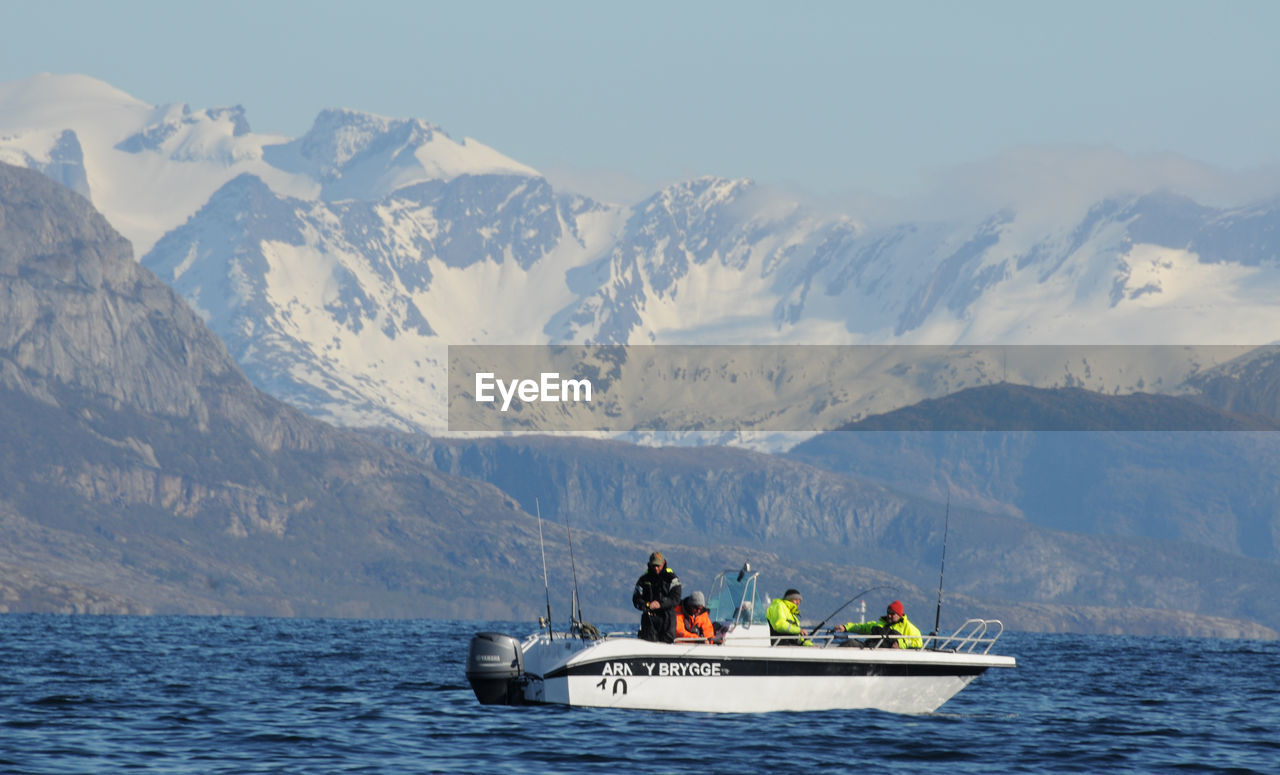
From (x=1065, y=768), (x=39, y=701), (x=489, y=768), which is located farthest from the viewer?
(x=39, y=701)

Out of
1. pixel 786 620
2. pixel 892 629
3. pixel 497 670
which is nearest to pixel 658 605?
pixel 786 620

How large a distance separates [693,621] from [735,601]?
8.50ft

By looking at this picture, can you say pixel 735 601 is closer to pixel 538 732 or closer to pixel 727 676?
pixel 727 676

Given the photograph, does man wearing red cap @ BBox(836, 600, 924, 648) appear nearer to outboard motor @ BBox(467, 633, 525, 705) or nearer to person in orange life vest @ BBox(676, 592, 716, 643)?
person in orange life vest @ BBox(676, 592, 716, 643)

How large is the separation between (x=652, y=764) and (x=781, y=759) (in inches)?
137

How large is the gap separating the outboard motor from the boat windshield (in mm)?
5876

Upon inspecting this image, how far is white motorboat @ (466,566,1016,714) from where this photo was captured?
168 ft

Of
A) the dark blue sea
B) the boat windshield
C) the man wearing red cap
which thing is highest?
the boat windshield

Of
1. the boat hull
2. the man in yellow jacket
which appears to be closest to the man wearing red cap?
the boat hull

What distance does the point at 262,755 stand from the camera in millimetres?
45281

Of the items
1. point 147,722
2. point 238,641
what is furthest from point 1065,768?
point 238,641

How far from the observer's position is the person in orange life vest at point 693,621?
52.2 m

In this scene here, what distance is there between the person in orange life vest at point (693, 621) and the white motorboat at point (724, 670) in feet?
1.78

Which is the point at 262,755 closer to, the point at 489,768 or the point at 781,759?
the point at 489,768
